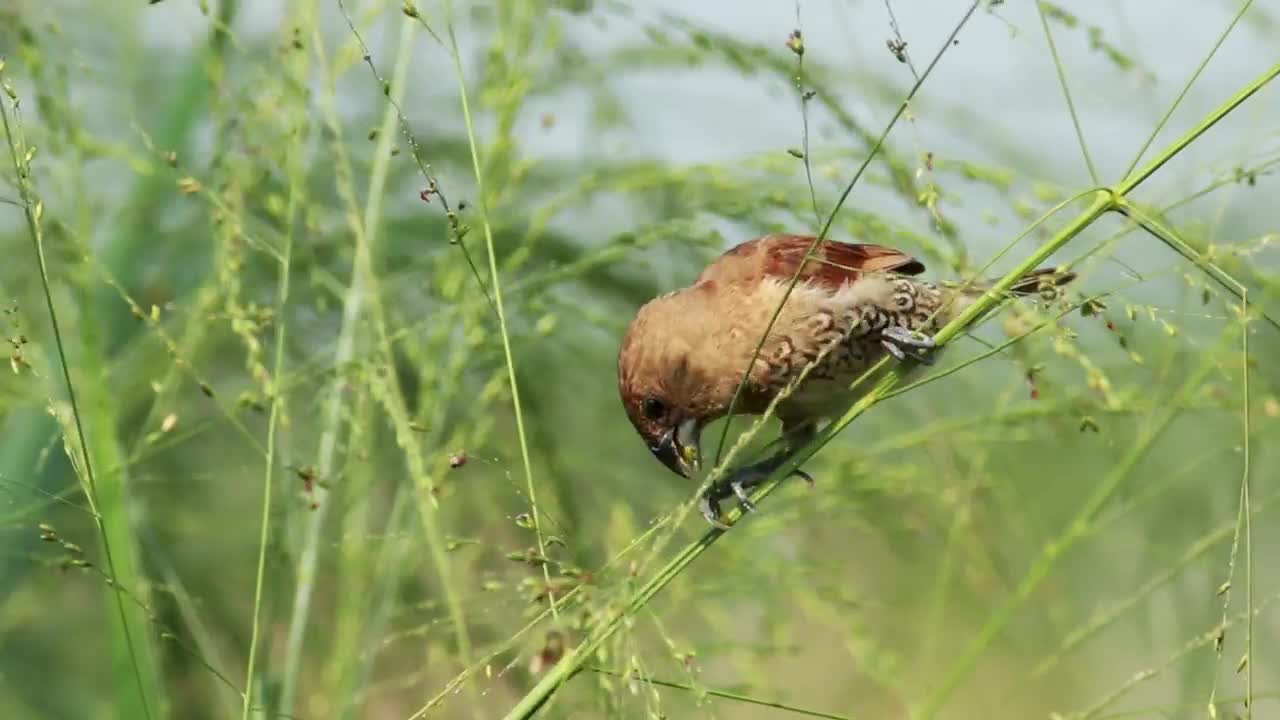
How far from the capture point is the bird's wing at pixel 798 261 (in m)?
2.80

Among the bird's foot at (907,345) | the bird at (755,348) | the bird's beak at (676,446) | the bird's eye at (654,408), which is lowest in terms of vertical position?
the bird's beak at (676,446)

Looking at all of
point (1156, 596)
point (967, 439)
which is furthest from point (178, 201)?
point (1156, 596)

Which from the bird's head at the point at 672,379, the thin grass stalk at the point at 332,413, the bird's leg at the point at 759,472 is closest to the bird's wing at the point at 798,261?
the bird's head at the point at 672,379

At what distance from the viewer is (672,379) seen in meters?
2.73

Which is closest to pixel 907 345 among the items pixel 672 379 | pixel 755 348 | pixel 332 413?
pixel 755 348

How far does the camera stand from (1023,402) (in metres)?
2.65

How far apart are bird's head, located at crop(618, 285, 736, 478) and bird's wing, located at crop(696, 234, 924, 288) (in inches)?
6.4

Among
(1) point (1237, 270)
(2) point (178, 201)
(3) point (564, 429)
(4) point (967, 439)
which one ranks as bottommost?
(3) point (564, 429)

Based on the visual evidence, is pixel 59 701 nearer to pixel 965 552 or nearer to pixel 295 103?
pixel 295 103

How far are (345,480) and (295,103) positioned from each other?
0.61 metres

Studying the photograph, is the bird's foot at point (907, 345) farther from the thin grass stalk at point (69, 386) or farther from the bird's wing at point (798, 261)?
the thin grass stalk at point (69, 386)

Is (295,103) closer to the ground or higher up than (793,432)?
higher up

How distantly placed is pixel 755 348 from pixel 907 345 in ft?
1.44

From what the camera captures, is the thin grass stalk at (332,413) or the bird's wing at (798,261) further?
the bird's wing at (798,261)
